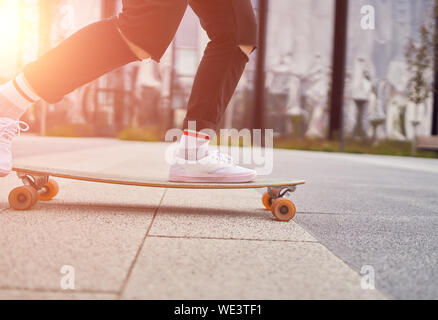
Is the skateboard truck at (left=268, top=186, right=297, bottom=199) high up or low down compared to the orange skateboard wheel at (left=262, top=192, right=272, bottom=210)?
up

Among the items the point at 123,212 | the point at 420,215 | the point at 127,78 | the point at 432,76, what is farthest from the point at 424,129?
the point at 123,212

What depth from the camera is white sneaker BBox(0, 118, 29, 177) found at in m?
1.59

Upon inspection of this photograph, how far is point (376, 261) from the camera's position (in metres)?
1.18

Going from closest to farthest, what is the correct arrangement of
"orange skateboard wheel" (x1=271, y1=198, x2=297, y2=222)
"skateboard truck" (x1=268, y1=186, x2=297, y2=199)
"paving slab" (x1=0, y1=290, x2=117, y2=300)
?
"paving slab" (x1=0, y1=290, x2=117, y2=300), "orange skateboard wheel" (x1=271, y1=198, x2=297, y2=222), "skateboard truck" (x1=268, y1=186, x2=297, y2=199)

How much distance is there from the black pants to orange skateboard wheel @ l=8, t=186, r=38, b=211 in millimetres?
355

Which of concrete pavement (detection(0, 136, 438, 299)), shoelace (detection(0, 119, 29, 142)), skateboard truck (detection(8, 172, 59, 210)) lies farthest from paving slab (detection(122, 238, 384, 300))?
shoelace (detection(0, 119, 29, 142))

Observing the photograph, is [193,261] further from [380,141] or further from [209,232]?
[380,141]

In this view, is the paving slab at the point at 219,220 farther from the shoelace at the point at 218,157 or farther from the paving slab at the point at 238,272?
the shoelace at the point at 218,157

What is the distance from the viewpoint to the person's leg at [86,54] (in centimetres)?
159

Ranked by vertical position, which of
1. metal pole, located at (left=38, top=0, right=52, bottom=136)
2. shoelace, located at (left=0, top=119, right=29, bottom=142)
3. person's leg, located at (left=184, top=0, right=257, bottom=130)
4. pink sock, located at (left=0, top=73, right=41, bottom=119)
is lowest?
shoelace, located at (left=0, top=119, right=29, bottom=142)

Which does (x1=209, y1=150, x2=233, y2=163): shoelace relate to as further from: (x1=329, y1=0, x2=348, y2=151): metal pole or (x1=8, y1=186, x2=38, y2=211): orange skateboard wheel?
(x1=329, y1=0, x2=348, y2=151): metal pole

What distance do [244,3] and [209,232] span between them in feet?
2.91

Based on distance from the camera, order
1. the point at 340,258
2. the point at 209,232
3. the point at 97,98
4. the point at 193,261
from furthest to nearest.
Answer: the point at 97,98 → the point at 209,232 → the point at 340,258 → the point at 193,261

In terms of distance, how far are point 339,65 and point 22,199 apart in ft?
38.6
